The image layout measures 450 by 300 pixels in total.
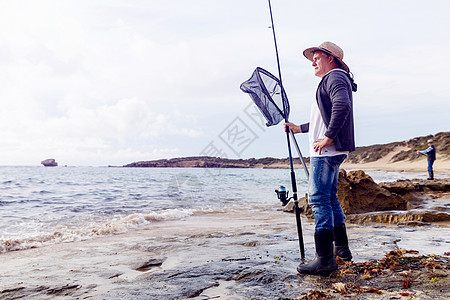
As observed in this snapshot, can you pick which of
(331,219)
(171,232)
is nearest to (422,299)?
(331,219)

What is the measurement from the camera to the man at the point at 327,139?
304cm

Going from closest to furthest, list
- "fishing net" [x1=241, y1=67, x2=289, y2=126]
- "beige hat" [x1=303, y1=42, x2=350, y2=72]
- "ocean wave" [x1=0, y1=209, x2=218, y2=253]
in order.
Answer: "beige hat" [x1=303, y1=42, x2=350, y2=72] < "fishing net" [x1=241, y1=67, x2=289, y2=126] < "ocean wave" [x1=0, y1=209, x2=218, y2=253]

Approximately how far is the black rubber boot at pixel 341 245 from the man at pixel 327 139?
167 millimetres

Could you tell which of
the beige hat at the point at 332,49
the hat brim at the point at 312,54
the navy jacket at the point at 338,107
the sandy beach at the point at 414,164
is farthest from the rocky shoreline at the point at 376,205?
the sandy beach at the point at 414,164

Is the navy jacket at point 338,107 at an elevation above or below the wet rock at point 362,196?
above

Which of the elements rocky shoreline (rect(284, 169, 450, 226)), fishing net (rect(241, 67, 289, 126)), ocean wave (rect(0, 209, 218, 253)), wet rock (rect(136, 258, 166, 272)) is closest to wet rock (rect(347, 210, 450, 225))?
rocky shoreline (rect(284, 169, 450, 226))

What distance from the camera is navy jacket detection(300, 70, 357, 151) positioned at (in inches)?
119

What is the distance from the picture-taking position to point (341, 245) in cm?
351

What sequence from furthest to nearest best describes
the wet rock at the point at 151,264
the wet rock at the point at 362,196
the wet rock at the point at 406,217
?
the wet rock at the point at 362,196 < the wet rock at the point at 406,217 < the wet rock at the point at 151,264

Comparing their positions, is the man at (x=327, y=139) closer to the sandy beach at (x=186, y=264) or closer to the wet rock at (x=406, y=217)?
the sandy beach at (x=186, y=264)

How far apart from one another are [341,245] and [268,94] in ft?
6.20

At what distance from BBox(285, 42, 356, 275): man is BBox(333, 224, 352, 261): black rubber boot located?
0.17m

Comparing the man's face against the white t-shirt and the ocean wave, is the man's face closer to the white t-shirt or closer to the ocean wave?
the white t-shirt

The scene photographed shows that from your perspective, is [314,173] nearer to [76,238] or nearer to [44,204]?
[76,238]
